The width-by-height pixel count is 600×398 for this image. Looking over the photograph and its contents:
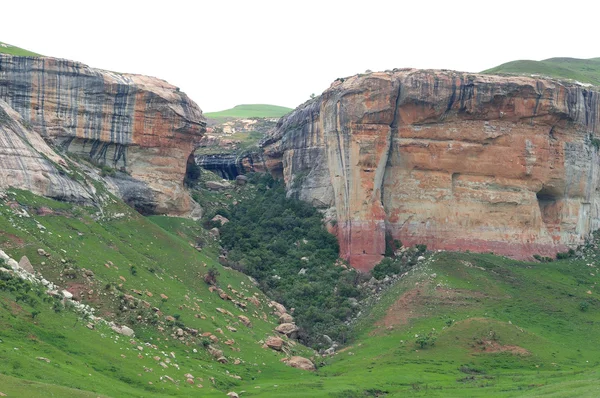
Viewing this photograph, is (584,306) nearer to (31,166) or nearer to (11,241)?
(11,241)

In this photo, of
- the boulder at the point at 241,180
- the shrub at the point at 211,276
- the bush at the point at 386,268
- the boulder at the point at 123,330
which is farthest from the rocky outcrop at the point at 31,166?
the boulder at the point at 241,180

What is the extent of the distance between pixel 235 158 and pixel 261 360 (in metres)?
60.6

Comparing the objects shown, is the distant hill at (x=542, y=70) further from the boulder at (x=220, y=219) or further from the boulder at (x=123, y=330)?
the boulder at (x=123, y=330)

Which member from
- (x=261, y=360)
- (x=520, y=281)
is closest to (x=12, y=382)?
(x=261, y=360)

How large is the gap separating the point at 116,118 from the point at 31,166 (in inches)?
756

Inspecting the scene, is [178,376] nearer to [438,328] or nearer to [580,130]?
[438,328]

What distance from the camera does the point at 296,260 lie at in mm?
84938

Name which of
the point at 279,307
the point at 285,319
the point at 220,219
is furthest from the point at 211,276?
the point at 220,219

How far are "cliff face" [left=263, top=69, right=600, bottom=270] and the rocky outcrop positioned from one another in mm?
27242

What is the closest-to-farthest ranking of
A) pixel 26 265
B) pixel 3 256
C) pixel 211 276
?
pixel 3 256
pixel 26 265
pixel 211 276

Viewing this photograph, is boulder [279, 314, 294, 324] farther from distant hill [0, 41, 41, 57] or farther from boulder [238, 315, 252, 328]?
distant hill [0, 41, 41, 57]

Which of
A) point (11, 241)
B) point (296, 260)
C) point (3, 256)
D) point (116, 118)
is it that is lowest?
point (296, 260)

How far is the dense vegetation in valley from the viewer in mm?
74188

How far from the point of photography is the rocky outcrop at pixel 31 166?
65.2 meters
